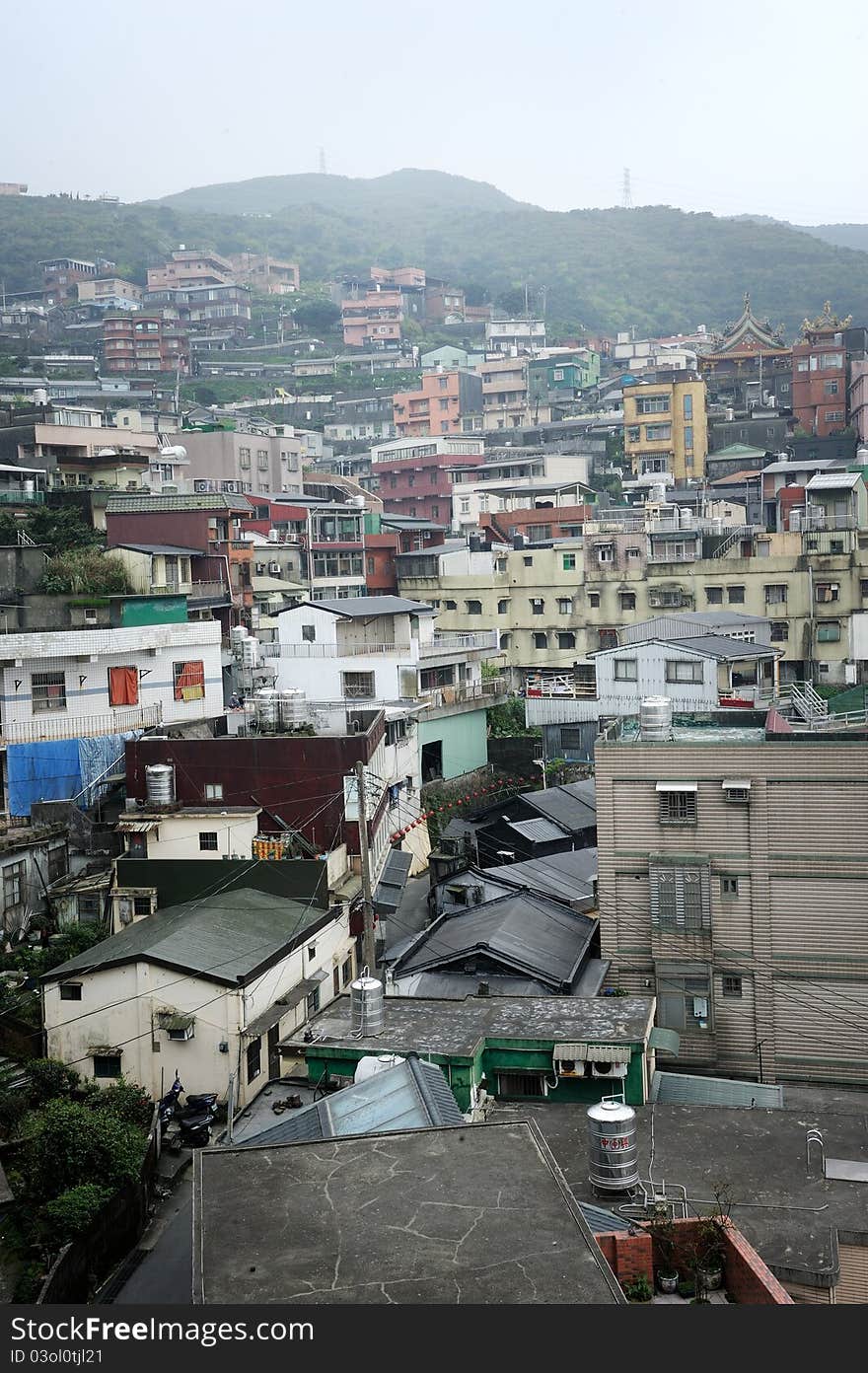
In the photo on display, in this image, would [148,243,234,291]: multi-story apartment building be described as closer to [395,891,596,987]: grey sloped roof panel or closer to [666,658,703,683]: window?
[666,658,703,683]: window

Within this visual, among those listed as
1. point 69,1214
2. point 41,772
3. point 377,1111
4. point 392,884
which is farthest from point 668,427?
point 377,1111

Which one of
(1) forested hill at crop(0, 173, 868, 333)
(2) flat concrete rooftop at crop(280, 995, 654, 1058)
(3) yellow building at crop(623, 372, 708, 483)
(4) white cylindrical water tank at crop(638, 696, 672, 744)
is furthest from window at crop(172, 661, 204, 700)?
(1) forested hill at crop(0, 173, 868, 333)

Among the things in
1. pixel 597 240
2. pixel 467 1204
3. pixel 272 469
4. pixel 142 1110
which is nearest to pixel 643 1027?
pixel 142 1110

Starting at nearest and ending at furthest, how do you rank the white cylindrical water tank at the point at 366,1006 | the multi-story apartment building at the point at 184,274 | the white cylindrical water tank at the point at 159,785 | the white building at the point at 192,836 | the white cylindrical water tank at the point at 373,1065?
the white cylindrical water tank at the point at 373,1065
the white cylindrical water tank at the point at 366,1006
the white building at the point at 192,836
the white cylindrical water tank at the point at 159,785
the multi-story apartment building at the point at 184,274

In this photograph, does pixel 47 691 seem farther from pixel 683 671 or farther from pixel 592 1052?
pixel 592 1052

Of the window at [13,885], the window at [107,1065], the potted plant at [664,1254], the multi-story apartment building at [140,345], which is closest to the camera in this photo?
the potted plant at [664,1254]

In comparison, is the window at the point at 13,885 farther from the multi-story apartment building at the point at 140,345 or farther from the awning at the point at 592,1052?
the multi-story apartment building at the point at 140,345

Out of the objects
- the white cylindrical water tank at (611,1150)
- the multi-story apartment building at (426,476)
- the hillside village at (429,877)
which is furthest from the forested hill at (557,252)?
the white cylindrical water tank at (611,1150)
